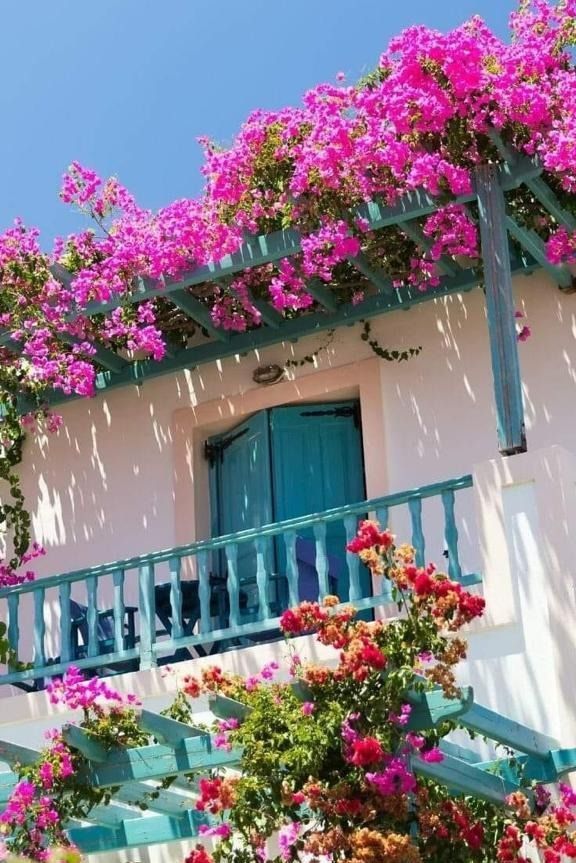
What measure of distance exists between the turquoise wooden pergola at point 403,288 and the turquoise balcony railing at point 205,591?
2.43ft

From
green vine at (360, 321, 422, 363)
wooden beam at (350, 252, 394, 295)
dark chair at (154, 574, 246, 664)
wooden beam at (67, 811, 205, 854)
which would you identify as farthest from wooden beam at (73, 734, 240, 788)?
green vine at (360, 321, 422, 363)

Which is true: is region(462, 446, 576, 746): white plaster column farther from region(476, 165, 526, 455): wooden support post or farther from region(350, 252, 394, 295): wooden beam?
region(350, 252, 394, 295): wooden beam

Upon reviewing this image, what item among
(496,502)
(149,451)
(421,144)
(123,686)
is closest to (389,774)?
(496,502)

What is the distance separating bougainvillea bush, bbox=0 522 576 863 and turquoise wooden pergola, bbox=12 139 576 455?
1.76 meters

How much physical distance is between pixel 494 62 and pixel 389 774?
13.5ft

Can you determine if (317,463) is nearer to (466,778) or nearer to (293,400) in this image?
(293,400)

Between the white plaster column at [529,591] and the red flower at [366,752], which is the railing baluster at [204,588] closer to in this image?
the white plaster column at [529,591]

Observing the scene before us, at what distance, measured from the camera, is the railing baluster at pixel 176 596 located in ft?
24.2

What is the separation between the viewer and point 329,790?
5062 mm

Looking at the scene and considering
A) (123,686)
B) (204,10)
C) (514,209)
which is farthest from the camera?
(204,10)

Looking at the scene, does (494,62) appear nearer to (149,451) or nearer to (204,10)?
(149,451)

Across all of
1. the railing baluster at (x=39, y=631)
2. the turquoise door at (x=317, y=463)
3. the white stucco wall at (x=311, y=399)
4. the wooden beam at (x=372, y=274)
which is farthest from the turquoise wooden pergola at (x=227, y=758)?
the wooden beam at (x=372, y=274)

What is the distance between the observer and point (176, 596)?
296 inches

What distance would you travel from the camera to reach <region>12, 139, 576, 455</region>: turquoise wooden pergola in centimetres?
703
